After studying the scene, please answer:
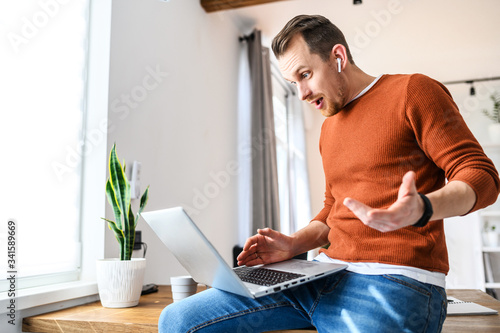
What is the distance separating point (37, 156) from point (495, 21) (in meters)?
3.94

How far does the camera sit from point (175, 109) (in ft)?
8.59

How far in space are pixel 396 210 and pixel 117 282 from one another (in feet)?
3.89

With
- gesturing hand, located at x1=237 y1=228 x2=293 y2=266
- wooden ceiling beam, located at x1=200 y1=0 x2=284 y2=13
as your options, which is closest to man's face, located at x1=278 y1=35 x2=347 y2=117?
gesturing hand, located at x1=237 y1=228 x2=293 y2=266

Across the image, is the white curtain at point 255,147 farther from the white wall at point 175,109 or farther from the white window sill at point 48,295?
the white window sill at point 48,295

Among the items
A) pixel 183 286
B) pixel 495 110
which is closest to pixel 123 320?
pixel 183 286

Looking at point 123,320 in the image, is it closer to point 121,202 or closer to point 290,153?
point 121,202

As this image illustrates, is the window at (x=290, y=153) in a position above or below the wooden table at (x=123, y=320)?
above

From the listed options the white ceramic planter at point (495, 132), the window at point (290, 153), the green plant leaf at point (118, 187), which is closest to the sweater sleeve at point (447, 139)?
the green plant leaf at point (118, 187)

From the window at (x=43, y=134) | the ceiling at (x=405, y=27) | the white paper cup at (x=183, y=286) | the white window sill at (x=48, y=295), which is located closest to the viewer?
the white window sill at (x=48, y=295)

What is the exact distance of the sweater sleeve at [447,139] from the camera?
86cm

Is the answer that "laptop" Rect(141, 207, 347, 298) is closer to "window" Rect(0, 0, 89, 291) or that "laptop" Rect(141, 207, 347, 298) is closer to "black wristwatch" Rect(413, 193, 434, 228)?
"black wristwatch" Rect(413, 193, 434, 228)

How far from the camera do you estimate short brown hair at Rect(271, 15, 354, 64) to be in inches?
49.3

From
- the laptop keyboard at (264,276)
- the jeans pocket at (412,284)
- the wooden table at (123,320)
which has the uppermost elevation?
the jeans pocket at (412,284)

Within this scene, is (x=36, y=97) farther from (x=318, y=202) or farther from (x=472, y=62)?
(x=318, y=202)
